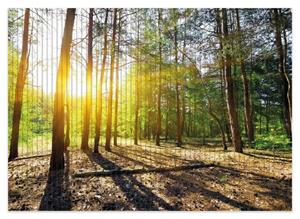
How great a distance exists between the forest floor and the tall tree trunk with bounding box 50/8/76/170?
21 cm

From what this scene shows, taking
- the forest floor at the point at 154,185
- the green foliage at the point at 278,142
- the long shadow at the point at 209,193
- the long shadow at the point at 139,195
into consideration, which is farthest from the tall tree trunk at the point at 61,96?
the green foliage at the point at 278,142

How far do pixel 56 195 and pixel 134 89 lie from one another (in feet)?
10.2

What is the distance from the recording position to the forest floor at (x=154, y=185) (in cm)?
302

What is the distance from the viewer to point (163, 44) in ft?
14.6

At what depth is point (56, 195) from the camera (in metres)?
3.08

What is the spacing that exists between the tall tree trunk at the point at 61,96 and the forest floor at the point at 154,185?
21 centimetres

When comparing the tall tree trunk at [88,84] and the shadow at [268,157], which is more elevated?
the tall tree trunk at [88,84]

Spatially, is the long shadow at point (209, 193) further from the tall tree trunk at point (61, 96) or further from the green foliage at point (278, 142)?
the tall tree trunk at point (61, 96)

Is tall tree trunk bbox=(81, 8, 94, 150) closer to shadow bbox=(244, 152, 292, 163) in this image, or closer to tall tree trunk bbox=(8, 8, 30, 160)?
tall tree trunk bbox=(8, 8, 30, 160)

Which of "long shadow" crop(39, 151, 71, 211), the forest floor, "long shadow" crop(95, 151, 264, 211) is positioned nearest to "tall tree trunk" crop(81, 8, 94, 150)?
the forest floor

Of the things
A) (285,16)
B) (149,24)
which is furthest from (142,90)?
(285,16)

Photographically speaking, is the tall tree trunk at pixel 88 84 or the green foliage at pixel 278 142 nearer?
the green foliage at pixel 278 142
